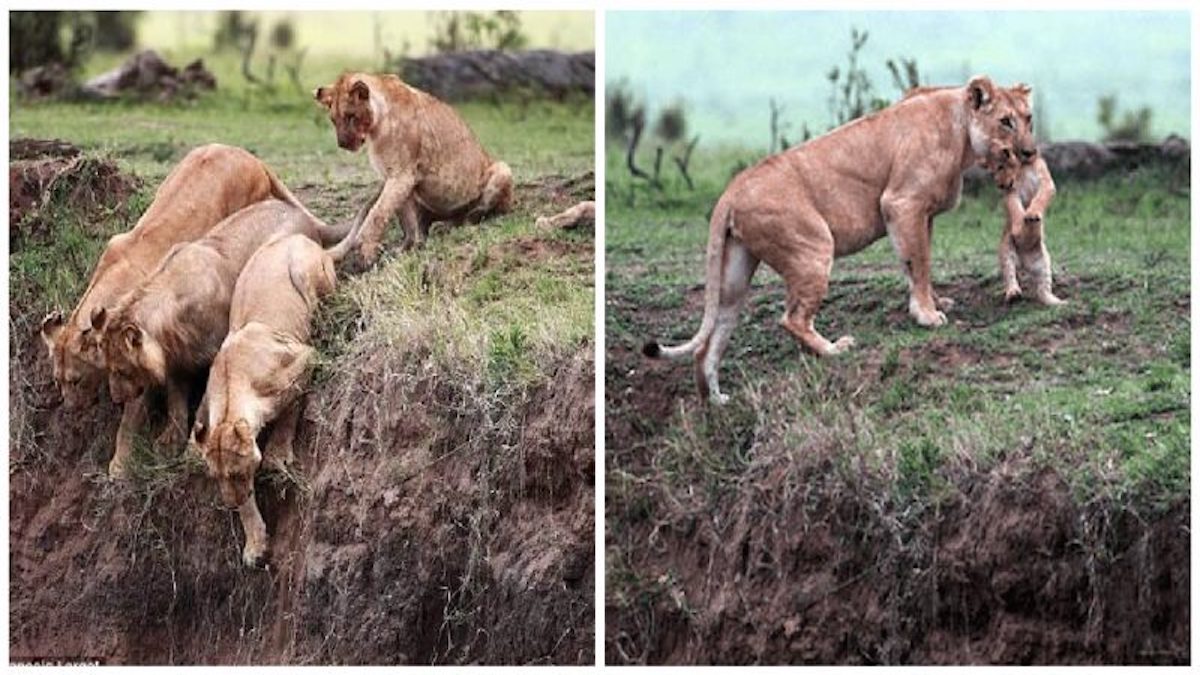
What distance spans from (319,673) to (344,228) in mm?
1840

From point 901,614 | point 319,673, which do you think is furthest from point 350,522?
point 901,614

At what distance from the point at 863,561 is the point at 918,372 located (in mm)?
800

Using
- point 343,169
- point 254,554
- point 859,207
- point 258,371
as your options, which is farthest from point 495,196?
point 254,554

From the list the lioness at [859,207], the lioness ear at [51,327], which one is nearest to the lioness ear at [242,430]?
the lioness ear at [51,327]

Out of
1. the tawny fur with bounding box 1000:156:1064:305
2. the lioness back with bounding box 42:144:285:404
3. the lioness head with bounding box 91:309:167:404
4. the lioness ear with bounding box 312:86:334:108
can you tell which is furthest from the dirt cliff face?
the tawny fur with bounding box 1000:156:1064:305

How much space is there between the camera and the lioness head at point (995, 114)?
11.0 metres

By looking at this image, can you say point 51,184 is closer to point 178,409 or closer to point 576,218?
point 178,409

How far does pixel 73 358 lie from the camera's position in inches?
427

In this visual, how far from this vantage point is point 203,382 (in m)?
11.0

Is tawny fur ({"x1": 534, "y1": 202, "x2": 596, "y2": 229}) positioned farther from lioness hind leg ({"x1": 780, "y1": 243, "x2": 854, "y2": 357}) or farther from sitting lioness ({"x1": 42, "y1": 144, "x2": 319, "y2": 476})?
sitting lioness ({"x1": 42, "y1": 144, "x2": 319, "y2": 476})

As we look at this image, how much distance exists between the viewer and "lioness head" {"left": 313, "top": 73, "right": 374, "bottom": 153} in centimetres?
1111

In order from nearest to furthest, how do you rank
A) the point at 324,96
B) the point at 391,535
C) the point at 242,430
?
1. the point at 242,430
2. the point at 391,535
3. the point at 324,96

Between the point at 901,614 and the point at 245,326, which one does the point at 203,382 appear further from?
the point at 901,614

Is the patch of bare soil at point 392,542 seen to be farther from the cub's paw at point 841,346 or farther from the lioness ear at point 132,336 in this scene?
the cub's paw at point 841,346
